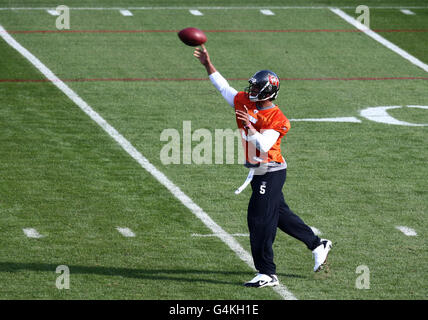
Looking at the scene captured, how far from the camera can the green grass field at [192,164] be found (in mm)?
9531

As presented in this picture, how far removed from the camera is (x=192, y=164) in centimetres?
1355

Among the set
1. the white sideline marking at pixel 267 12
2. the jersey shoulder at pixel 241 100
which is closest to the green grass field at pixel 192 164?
the white sideline marking at pixel 267 12

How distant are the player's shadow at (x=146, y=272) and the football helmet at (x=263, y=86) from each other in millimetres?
1669

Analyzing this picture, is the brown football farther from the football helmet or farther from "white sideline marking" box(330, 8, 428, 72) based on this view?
"white sideline marking" box(330, 8, 428, 72)

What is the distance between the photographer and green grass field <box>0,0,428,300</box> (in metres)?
9.53

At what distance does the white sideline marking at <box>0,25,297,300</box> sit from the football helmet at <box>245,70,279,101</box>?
1681 millimetres

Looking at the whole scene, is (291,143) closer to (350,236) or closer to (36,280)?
(350,236)

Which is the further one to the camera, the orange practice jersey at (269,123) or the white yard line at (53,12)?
the white yard line at (53,12)

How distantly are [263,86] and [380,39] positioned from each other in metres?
13.3

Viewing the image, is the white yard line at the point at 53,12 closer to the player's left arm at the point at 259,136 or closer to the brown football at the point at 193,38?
the brown football at the point at 193,38

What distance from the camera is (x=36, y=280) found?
9188 millimetres

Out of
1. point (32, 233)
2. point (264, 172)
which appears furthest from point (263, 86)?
point (32, 233)

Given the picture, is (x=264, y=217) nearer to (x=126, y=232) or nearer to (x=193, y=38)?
(x=193, y=38)

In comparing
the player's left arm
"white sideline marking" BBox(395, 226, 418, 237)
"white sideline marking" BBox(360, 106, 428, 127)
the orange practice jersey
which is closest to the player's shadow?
the orange practice jersey
